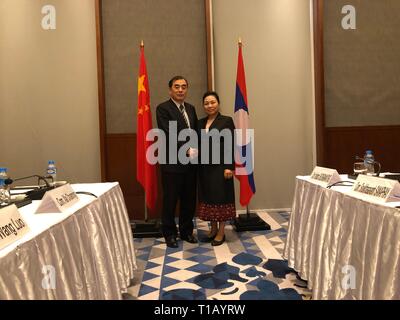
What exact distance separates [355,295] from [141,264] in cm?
165

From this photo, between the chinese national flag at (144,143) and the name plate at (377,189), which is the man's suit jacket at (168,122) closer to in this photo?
the chinese national flag at (144,143)

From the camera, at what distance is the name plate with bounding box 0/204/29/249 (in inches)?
44.0

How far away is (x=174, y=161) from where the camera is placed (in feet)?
10.1

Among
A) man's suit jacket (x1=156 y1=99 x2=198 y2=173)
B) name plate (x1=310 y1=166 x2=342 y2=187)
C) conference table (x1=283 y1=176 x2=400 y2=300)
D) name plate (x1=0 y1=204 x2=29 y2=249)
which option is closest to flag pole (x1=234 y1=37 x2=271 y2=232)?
man's suit jacket (x1=156 y1=99 x2=198 y2=173)

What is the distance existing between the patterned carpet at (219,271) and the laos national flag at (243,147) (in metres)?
0.45

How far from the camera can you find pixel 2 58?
13.5ft

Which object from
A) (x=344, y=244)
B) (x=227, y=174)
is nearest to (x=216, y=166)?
(x=227, y=174)

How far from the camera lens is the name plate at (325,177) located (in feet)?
6.84

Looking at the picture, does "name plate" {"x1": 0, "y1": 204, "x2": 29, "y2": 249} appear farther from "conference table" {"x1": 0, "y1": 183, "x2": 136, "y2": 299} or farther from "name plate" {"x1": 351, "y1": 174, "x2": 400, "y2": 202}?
"name plate" {"x1": 351, "y1": 174, "x2": 400, "y2": 202}

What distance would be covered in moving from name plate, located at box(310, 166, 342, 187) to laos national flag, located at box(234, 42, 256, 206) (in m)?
1.14

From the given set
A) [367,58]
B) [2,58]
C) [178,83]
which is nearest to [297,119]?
[367,58]

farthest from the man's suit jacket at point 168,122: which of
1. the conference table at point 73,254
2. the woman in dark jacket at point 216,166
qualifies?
the conference table at point 73,254

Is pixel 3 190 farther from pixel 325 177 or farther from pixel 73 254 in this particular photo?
pixel 325 177

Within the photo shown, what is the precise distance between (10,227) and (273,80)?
3696 mm
